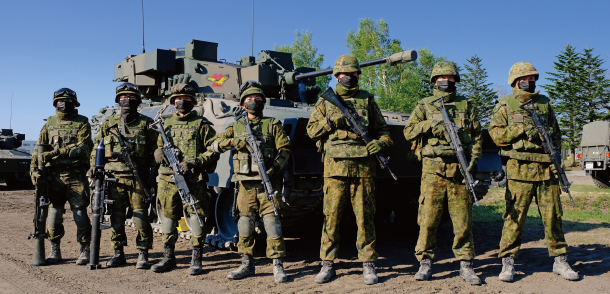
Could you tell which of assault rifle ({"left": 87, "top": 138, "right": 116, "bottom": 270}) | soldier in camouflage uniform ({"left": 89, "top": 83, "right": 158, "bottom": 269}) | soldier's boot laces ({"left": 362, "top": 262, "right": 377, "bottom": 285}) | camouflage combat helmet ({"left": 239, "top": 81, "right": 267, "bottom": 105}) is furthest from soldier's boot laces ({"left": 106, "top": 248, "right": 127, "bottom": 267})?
soldier's boot laces ({"left": 362, "top": 262, "right": 377, "bottom": 285})

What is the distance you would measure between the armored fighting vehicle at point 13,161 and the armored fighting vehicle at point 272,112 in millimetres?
7801

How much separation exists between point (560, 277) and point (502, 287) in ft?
2.48

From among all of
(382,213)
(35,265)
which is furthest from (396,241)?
(35,265)

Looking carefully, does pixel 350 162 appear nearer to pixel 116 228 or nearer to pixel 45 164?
pixel 116 228

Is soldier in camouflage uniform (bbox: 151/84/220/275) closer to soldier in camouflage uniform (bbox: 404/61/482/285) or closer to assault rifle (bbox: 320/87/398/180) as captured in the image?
assault rifle (bbox: 320/87/398/180)

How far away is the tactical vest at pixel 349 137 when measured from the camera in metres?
4.81

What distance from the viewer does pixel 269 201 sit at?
4.98m

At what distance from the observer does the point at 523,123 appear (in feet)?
15.8

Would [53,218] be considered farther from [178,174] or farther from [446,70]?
[446,70]

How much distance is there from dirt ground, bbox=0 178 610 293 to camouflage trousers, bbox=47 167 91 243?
373 millimetres

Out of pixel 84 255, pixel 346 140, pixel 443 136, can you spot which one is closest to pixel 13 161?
pixel 84 255

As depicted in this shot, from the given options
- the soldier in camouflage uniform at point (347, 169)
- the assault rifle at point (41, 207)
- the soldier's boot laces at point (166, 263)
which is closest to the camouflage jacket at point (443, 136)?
the soldier in camouflage uniform at point (347, 169)

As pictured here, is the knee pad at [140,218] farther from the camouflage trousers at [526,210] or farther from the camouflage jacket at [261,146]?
the camouflage trousers at [526,210]

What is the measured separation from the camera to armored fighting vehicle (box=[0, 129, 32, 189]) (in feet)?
51.3
